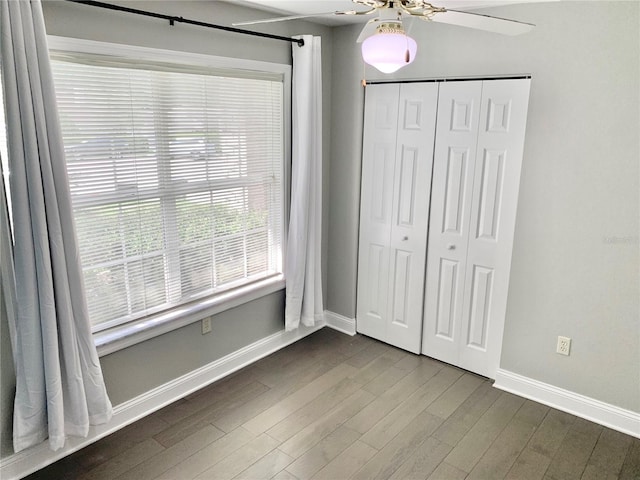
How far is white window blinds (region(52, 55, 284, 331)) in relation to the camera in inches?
93.3

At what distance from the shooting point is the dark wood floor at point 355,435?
241cm

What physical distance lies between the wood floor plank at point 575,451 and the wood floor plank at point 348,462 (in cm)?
91

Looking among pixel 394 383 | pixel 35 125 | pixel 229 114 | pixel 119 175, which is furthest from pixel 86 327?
pixel 394 383

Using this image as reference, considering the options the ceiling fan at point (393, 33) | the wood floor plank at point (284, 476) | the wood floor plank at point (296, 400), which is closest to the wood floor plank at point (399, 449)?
the wood floor plank at point (284, 476)

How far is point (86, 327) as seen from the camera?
229 centimetres

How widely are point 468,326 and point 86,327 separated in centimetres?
235

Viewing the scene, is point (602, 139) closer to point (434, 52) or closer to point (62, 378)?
point (434, 52)

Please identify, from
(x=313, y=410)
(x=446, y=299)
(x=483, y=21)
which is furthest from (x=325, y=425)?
(x=483, y=21)

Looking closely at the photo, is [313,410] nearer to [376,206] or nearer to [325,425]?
[325,425]

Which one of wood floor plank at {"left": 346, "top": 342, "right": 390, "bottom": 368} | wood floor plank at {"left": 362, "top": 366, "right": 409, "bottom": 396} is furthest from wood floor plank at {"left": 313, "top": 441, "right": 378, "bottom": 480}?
wood floor plank at {"left": 346, "top": 342, "right": 390, "bottom": 368}

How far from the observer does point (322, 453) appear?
2.53m

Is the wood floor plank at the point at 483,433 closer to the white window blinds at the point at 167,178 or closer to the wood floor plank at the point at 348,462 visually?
the wood floor plank at the point at 348,462

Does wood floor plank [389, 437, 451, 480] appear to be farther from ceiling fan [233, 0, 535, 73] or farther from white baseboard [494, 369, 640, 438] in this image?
ceiling fan [233, 0, 535, 73]

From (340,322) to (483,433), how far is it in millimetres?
1516
